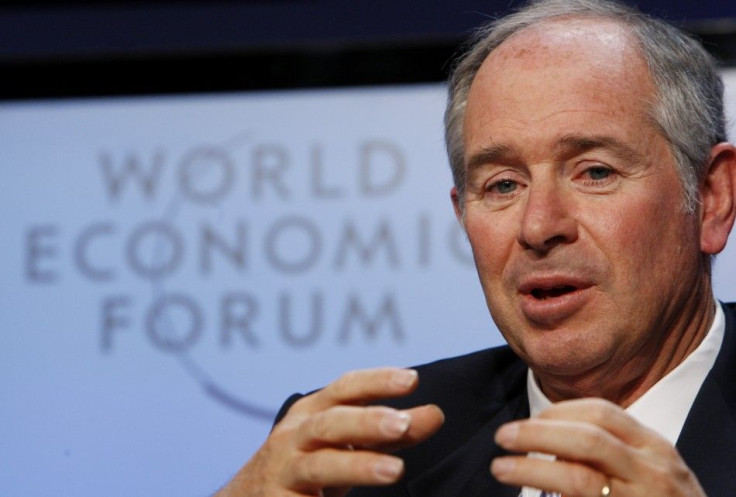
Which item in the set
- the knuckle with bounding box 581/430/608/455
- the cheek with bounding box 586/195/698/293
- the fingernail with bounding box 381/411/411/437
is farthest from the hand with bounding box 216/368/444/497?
the cheek with bounding box 586/195/698/293

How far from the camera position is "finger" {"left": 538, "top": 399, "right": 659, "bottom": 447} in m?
1.35

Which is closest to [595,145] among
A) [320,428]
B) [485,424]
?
[485,424]

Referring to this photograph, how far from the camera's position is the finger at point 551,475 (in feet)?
4.36

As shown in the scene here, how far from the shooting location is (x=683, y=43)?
206cm

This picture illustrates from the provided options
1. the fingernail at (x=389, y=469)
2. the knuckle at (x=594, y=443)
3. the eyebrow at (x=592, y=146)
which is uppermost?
the eyebrow at (x=592, y=146)

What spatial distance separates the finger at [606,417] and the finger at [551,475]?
2.2 inches

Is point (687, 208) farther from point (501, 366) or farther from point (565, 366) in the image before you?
point (501, 366)

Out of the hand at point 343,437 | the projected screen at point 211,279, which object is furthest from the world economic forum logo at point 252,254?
the hand at point 343,437

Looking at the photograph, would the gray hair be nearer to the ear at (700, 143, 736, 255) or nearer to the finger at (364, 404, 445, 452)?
the ear at (700, 143, 736, 255)

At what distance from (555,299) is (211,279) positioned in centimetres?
138

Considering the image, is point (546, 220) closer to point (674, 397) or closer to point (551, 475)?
point (674, 397)

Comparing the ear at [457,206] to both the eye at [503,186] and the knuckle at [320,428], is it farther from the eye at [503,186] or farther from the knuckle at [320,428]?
the knuckle at [320,428]

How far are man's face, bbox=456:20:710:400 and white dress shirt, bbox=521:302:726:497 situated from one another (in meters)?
0.04

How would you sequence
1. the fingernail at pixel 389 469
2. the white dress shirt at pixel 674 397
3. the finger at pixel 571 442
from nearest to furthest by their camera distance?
1. the finger at pixel 571 442
2. the fingernail at pixel 389 469
3. the white dress shirt at pixel 674 397
